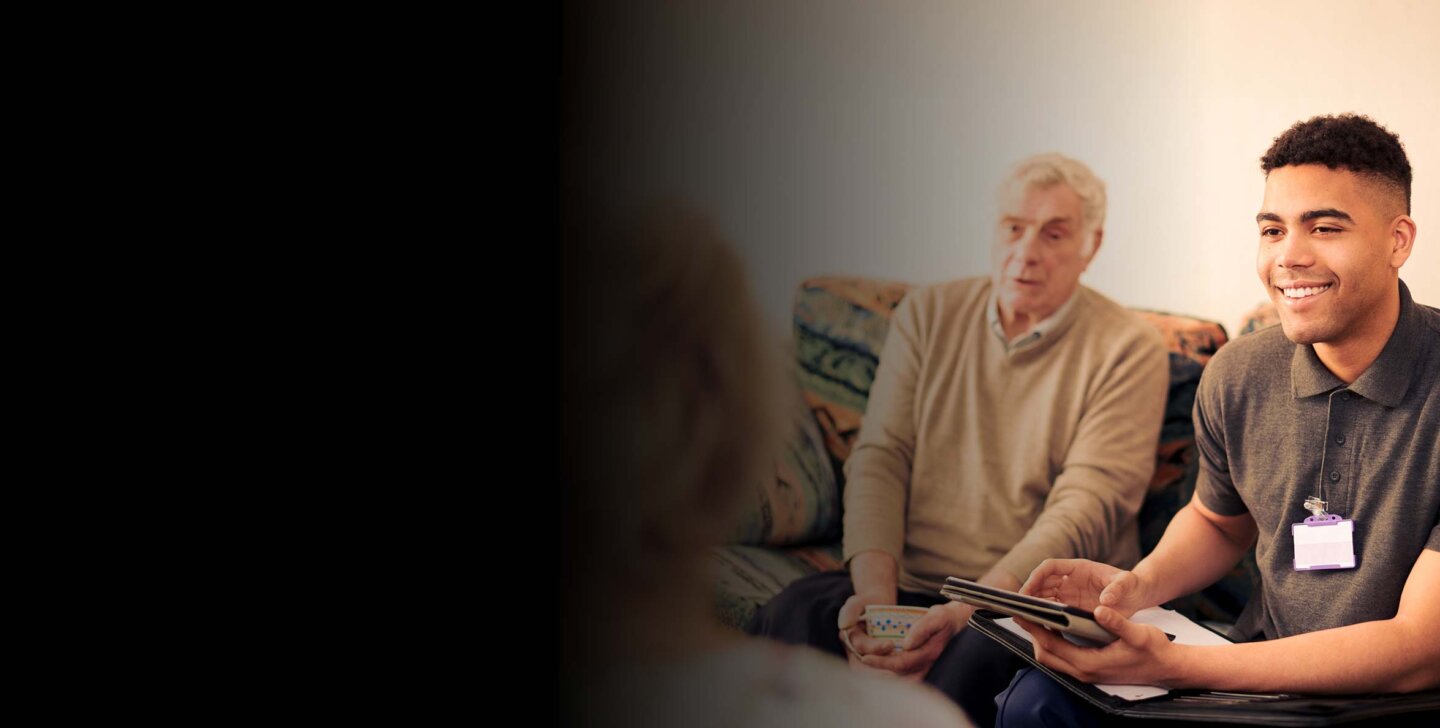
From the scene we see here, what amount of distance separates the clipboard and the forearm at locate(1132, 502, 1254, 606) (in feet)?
1.12

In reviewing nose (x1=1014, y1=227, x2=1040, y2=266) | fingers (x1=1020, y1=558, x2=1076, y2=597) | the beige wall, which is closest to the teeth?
the beige wall

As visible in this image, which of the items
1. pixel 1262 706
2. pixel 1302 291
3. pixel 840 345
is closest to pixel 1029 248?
pixel 840 345

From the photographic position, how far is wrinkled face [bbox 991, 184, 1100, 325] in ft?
7.82

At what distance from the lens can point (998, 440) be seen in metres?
2.43

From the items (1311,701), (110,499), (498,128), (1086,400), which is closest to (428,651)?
(110,499)

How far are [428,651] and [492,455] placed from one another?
47cm

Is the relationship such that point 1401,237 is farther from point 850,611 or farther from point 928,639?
point 850,611

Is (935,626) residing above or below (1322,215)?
below

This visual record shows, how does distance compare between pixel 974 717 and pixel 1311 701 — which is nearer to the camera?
pixel 1311 701

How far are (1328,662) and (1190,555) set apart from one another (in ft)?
1.30

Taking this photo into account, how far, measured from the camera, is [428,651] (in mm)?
2691

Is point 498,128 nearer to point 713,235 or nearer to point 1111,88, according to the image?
point 713,235

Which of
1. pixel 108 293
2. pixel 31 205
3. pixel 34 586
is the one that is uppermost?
pixel 31 205

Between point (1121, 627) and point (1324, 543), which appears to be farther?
point (1324, 543)
